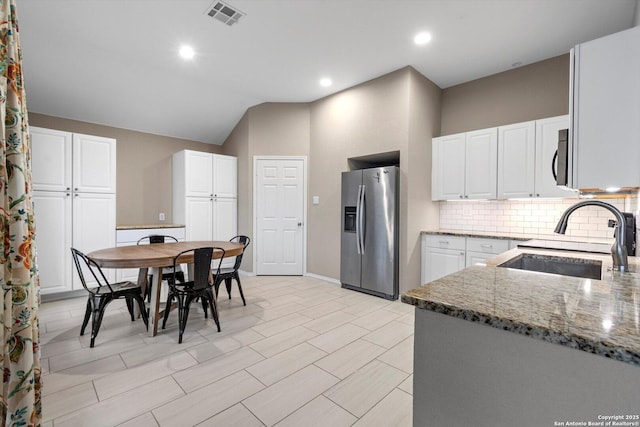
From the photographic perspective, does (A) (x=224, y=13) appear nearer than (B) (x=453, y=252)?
Yes

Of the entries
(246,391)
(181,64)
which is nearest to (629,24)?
(246,391)

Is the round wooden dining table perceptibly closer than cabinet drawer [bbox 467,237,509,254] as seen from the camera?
Yes

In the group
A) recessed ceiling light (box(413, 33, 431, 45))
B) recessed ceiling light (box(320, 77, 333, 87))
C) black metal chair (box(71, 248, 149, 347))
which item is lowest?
black metal chair (box(71, 248, 149, 347))

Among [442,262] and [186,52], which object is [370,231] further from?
[186,52]

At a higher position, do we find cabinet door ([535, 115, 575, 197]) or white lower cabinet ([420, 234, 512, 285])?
cabinet door ([535, 115, 575, 197])

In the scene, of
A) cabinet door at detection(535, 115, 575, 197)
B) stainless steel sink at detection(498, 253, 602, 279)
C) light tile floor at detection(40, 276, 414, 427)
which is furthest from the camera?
cabinet door at detection(535, 115, 575, 197)

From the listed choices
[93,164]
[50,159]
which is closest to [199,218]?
[93,164]

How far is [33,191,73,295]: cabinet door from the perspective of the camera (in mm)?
3463

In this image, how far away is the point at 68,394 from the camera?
5.93 ft

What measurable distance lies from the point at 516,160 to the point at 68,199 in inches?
216

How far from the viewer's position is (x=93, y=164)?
385 centimetres

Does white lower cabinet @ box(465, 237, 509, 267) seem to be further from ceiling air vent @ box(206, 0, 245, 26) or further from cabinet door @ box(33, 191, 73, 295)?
cabinet door @ box(33, 191, 73, 295)

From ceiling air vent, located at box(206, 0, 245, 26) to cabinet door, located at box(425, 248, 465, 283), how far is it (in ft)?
11.2

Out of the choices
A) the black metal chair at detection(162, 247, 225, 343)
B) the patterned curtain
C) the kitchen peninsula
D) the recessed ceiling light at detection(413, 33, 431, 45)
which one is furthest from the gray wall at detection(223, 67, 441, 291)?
the patterned curtain
